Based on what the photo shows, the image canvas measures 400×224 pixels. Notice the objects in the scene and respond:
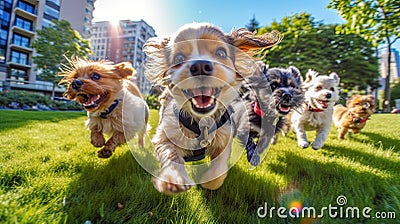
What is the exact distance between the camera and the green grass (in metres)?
1.35

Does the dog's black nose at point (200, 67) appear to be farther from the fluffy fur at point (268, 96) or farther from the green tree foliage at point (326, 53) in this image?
the green tree foliage at point (326, 53)

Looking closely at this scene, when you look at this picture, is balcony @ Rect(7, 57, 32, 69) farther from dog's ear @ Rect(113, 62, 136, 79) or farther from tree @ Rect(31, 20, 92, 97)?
dog's ear @ Rect(113, 62, 136, 79)

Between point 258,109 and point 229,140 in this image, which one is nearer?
point 229,140

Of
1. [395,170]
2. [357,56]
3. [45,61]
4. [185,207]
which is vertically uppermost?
[357,56]

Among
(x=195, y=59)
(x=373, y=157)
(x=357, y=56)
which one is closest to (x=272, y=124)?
(x=373, y=157)

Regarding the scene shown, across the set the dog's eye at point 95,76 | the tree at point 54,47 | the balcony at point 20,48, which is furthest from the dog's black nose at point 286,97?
the balcony at point 20,48

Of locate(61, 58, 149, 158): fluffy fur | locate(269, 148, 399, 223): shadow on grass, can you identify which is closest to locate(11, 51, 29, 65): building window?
locate(61, 58, 149, 158): fluffy fur

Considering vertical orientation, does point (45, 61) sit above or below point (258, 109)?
above

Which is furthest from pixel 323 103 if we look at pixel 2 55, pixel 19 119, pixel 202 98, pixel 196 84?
pixel 2 55

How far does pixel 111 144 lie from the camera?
8.73ft

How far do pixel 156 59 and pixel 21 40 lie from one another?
38364 mm

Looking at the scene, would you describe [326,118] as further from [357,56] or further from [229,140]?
[357,56]

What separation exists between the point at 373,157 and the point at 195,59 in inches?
113

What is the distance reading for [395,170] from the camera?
2.43 m
